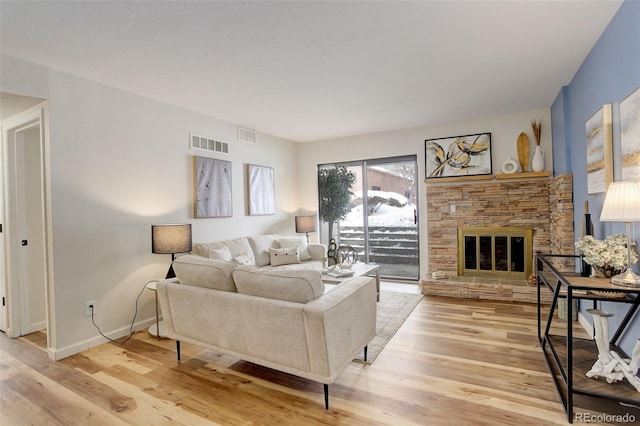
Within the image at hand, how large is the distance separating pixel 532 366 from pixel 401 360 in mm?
976

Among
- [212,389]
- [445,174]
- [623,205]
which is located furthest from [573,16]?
[212,389]

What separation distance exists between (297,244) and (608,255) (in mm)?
3614

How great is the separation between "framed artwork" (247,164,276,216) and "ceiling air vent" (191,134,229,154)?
512 millimetres

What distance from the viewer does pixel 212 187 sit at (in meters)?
4.31

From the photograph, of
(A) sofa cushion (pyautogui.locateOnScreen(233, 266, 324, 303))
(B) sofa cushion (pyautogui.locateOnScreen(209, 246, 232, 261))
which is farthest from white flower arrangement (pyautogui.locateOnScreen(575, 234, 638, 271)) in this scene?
(B) sofa cushion (pyautogui.locateOnScreen(209, 246, 232, 261))

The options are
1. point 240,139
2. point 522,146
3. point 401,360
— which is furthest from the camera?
point 240,139

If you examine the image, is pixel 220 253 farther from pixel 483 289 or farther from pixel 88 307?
pixel 483 289

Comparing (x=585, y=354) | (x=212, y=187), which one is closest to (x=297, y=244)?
(x=212, y=187)

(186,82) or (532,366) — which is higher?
(186,82)

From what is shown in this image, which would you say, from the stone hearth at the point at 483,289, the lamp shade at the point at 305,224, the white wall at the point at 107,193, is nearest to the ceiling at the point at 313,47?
the white wall at the point at 107,193

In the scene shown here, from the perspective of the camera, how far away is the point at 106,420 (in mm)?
1955

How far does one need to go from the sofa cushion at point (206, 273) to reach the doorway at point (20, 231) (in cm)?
179

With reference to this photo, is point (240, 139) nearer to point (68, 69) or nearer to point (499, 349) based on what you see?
point (68, 69)

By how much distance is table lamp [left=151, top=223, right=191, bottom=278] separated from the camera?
10.7 feet
